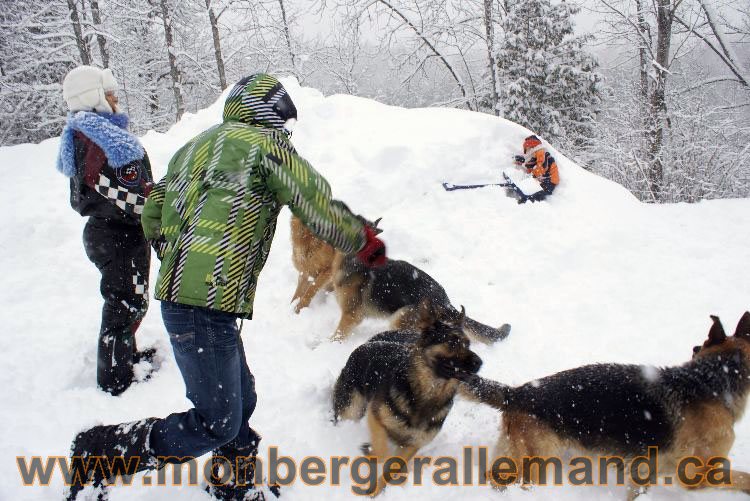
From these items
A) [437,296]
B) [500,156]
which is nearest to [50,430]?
[437,296]

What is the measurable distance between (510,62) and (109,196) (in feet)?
68.7

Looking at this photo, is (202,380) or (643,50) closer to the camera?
(202,380)

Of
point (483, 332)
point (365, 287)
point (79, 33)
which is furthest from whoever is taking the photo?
point (79, 33)

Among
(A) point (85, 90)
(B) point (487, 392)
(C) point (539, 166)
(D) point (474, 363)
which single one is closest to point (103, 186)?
(A) point (85, 90)


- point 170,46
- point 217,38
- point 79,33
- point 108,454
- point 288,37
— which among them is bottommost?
point 108,454

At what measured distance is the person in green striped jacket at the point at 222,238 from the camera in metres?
1.83

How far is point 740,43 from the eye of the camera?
12352 mm

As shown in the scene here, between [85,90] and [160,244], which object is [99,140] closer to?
[85,90]

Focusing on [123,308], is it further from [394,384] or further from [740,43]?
[740,43]

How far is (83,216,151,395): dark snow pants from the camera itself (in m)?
3.10

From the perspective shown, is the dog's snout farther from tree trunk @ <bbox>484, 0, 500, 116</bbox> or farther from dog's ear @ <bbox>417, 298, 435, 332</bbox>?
tree trunk @ <bbox>484, 0, 500, 116</bbox>

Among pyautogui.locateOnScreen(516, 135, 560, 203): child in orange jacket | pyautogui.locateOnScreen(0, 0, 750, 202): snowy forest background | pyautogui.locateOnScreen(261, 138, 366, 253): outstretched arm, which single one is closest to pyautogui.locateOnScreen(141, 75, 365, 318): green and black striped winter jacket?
pyautogui.locateOnScreen(261, 138, 366, 253): outstretched arm

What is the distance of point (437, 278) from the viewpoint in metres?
5.46

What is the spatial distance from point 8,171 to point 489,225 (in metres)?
8.88
